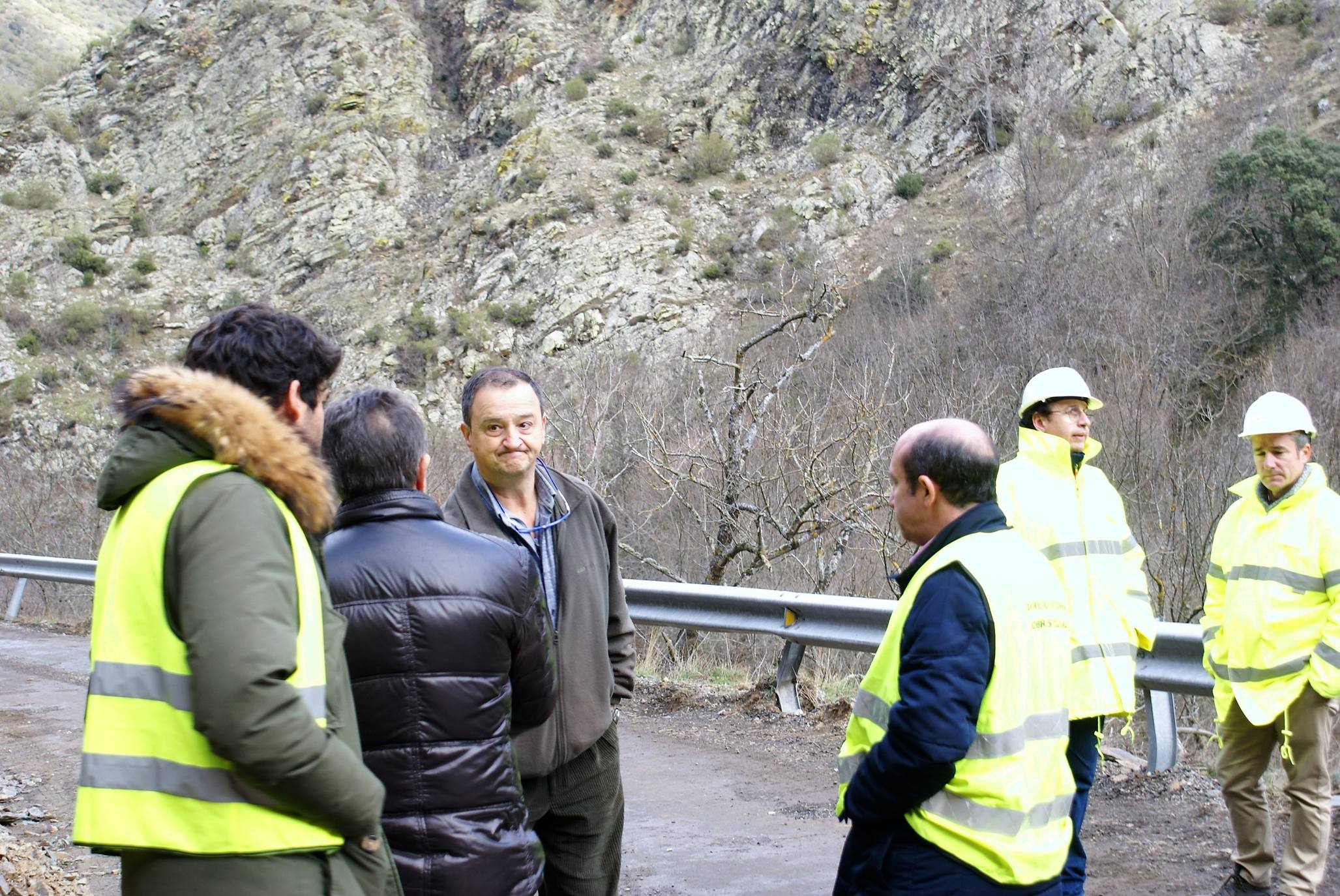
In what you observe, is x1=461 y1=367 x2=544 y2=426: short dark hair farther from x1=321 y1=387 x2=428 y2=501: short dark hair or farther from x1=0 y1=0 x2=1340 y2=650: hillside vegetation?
x1=0 y1=0 x2=1340 y2=650: hillside vegetation

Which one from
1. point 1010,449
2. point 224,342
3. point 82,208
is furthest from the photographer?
point 82,208

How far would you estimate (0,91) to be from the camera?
173 ft

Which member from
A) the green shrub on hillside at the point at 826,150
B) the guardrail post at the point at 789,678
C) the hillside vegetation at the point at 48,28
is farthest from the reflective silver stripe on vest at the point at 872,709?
the hillside vegetation at the point at 48,28

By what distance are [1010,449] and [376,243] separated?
1205 inches

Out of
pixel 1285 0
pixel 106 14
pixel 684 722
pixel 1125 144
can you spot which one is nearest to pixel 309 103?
pixel 1125 144

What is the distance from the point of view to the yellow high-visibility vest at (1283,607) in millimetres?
4184

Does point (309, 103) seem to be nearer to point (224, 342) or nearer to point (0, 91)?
point (0, 91)

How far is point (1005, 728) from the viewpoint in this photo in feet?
8.19

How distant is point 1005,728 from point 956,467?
60 cm

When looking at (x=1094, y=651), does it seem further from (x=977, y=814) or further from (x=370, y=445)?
(x=370, y=445)

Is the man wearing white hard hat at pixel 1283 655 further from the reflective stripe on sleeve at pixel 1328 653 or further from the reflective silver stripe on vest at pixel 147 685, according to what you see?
the reflective silver stripe on vest at pixel 147 685

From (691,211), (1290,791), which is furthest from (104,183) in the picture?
(1290,791)

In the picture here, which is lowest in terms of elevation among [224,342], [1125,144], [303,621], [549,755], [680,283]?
[549,755]

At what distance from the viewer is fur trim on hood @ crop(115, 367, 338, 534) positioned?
2.04m
